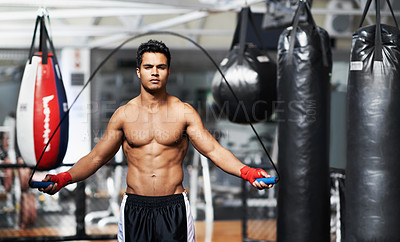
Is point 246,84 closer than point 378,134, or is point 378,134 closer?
point 378,134

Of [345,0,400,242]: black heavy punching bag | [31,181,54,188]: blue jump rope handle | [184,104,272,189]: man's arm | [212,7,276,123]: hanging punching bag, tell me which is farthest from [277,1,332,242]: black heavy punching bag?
[31,181,54,188]: blue jump rope handle

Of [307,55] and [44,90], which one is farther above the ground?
[307,55]

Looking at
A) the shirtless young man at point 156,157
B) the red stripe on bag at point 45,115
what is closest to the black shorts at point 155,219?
the shirtless young man at point 156,157

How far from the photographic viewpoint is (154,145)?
90.9 inches

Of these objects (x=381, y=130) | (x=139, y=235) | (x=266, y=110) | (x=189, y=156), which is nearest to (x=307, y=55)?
(x=266, y=110)

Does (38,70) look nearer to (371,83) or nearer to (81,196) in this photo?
(81,196)

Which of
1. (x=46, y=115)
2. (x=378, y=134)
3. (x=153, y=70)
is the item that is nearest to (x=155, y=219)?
(x=153, y=70)

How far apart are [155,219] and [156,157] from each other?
0.28 metres

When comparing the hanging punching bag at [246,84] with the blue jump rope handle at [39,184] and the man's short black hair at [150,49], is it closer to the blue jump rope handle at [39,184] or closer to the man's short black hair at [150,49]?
the man's short black hair at [150,49]

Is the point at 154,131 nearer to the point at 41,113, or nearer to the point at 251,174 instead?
the point at 251,174

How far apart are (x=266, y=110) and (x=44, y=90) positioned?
1401mm

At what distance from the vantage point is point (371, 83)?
2645 millimetres

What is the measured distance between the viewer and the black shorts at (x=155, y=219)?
2281mm

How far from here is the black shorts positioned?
7.48 feet
